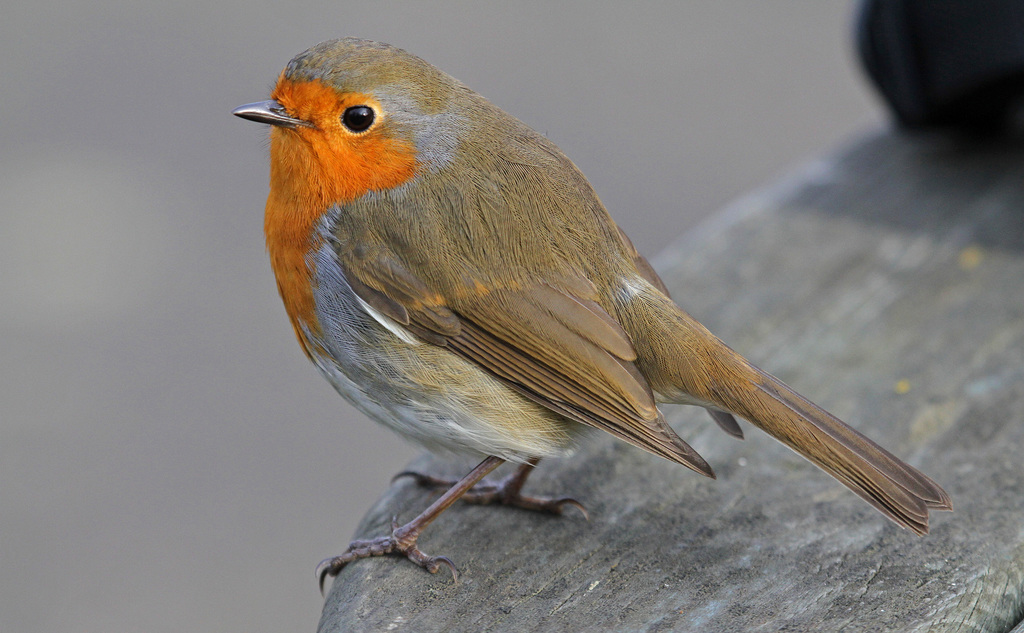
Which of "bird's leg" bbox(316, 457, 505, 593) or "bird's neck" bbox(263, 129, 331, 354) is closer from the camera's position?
"bird's leg" bbox(316, 457, 505, 593)

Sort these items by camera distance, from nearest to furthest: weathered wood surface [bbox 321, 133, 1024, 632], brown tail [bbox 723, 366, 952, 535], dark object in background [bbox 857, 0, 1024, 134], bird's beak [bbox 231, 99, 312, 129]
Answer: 1. weathered wood surface [bbox 321, 133, 1024, 632]
2. brown tail [bbox 723, 366, 952, 535]
3. bird's beak [bbox 231, 99, 312, 129]
4. dark object in background [bbox 857, 0, 1024, 134]

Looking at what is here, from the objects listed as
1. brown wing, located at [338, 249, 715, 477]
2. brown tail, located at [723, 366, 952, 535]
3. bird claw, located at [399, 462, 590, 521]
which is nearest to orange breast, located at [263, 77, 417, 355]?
brown wing, located at [338, 249, 715, 477]

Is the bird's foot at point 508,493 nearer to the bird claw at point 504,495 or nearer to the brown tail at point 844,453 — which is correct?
the bird claw at point 504,495

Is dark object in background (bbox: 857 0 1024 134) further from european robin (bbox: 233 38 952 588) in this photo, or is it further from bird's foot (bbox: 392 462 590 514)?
bird's foot (bbox: 392 462 590 514)

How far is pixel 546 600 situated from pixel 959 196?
79.3 inches

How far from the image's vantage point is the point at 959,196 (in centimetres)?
317

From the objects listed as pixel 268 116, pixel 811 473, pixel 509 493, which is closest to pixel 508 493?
pixel 509 493

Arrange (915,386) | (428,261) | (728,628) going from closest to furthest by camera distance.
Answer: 1. (728,628)
2. (428,261)
3. (915,386)

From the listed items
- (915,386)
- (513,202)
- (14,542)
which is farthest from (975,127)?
(14,542)

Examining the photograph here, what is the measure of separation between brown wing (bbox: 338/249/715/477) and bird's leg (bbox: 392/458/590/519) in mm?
171

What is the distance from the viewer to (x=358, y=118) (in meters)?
2.23

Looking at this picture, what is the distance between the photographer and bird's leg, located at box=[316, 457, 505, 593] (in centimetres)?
190

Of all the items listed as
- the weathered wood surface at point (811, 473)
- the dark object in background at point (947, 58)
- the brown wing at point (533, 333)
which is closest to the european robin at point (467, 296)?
the brown wing at point (533, 333)

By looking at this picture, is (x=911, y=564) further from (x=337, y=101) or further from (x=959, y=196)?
(x=959, y=196)
